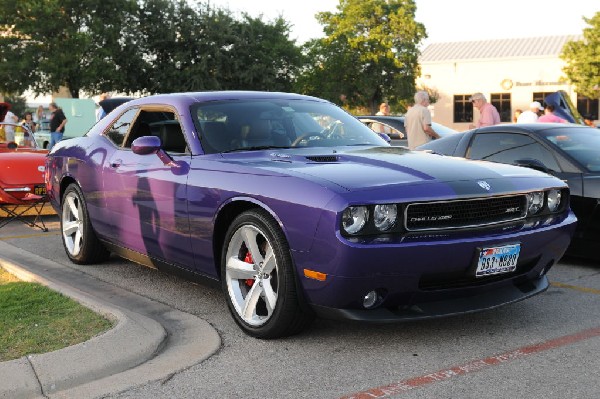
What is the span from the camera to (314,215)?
3928 millimetres

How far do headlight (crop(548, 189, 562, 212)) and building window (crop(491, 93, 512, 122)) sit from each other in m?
48.8

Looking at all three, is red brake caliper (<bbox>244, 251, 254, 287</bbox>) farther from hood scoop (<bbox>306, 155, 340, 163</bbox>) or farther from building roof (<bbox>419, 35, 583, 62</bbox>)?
building roof (<bbox>419, 35, 583, 62</bbox>)

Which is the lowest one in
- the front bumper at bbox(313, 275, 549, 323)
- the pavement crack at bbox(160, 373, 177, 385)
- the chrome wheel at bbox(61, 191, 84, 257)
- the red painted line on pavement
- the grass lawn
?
the red painted line on pavement

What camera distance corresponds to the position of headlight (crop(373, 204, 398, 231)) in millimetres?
3930

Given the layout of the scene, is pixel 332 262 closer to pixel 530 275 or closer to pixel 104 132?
pixel 530 275

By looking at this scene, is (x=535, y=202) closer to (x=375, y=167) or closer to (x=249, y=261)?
(x=375, y=167)

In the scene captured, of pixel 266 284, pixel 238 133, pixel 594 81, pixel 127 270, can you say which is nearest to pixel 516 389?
pixel 266 284

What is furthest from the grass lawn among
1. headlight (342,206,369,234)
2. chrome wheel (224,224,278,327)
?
headlight (342,206,369,234)

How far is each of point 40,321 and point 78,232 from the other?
2.25 m

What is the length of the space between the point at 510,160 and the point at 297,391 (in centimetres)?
443

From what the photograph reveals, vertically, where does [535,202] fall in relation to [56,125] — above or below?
below

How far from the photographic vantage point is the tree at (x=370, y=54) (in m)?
63.1

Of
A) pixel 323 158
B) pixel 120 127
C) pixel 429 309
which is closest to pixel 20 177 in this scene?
pixel 120 127

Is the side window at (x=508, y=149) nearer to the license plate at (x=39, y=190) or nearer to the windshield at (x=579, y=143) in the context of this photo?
the windshield at (x=579, y=143)
